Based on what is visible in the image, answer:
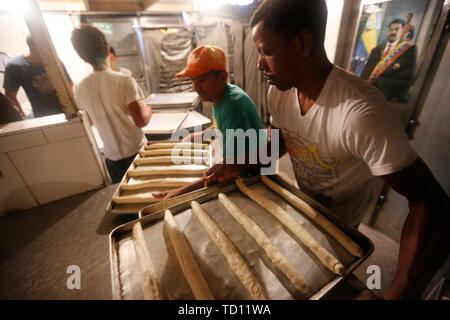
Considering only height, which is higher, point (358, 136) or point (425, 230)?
point (358, 136)

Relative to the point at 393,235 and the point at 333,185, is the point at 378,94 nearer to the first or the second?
the point at 333,185

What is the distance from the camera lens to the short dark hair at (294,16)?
880mm

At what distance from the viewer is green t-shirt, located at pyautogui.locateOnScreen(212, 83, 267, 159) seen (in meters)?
1.72

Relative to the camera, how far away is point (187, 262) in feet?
2.40

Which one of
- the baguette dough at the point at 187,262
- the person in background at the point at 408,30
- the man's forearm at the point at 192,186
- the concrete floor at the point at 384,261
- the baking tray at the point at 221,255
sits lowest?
the concrete floor at the point at 384,261

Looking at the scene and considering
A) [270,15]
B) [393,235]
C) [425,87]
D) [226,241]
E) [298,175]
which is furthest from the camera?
[393,235]

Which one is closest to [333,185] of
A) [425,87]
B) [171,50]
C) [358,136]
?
[358,136]

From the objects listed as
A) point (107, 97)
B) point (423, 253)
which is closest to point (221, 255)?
point (423, 253)

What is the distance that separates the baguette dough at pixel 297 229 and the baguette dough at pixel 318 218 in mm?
85

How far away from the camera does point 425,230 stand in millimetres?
732

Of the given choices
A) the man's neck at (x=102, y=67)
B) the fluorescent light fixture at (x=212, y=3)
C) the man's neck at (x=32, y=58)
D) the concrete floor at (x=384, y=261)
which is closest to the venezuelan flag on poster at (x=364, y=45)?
the concrete floor at (x=384, y=261)

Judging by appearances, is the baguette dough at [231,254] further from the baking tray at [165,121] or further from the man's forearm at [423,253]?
the baking tray at [165,121]

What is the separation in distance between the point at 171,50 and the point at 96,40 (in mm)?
3826

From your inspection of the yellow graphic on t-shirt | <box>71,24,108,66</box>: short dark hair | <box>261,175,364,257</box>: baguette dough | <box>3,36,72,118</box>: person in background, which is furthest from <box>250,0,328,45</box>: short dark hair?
<box>3,36,72,118</box>: person in background
